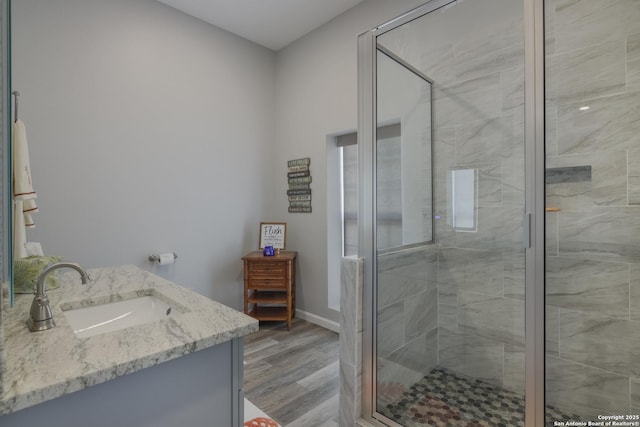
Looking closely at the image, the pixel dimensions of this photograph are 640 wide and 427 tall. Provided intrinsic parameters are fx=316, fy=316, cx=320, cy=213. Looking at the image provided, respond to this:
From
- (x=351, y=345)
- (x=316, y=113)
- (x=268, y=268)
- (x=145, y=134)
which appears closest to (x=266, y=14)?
(x=316, y=113)

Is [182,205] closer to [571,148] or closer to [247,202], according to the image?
[247,202]

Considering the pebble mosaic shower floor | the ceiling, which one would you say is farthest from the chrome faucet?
the ceiling

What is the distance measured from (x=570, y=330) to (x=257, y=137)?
3051 mm

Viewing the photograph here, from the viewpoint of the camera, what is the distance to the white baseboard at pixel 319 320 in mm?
3021

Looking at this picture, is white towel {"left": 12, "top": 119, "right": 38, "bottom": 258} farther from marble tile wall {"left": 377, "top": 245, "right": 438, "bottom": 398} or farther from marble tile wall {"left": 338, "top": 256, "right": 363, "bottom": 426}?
marble tile wall {"left": 377, "top": 245, "right": 438, "bottom": 398}

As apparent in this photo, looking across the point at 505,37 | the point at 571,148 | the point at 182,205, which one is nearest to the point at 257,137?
the point at 182,205

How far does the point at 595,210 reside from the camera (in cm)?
173

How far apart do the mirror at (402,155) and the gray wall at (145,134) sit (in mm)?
1858

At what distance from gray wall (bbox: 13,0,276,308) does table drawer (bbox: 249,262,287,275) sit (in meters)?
0.31

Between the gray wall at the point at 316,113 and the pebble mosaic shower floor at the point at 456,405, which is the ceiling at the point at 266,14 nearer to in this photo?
the gray wall at the point at 316,113

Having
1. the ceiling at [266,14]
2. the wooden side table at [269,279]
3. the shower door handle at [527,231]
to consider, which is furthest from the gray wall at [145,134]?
the shower door handle at [527,231]

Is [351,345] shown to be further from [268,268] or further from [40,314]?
[268,268]

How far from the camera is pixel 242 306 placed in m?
3.34

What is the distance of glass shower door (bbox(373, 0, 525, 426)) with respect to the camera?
176cm
